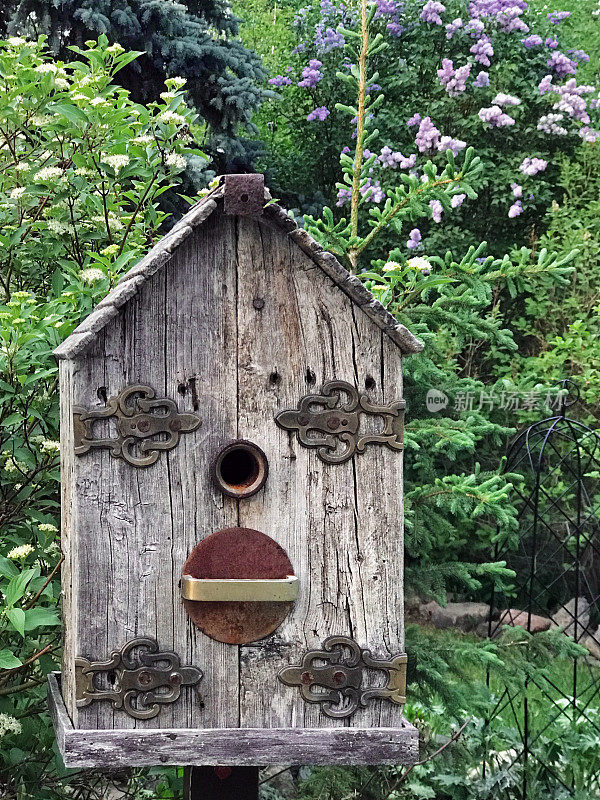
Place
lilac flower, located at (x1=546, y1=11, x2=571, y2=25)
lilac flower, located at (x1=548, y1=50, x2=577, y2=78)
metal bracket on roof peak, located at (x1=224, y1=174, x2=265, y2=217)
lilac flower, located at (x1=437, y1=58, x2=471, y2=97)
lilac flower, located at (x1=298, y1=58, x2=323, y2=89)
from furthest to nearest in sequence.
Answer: lilac flower, located at (x1=546, y1=11, x2=571, y2=25) < lilac flower, located at (x1=298, y1=58, x2=323, y2=89) < lilac flower, located at (x1=548, y1=50, x2=577, y2=78) < lilac flower, located at (x1=437, y1=58, x2=471, y2=97) < metal bracket on roof peak, located at (x1=224, y1=174, x2=265, y2=217)

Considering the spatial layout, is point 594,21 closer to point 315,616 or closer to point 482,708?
point 482,708

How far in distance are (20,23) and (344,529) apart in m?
5.71

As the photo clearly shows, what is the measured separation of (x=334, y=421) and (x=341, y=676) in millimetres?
507

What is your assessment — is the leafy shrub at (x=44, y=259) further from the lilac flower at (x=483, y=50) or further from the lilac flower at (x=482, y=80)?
the lilac flower at (x=483, y=50)

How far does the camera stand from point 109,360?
6.47ft

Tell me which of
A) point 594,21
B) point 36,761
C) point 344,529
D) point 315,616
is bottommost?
point 36,761

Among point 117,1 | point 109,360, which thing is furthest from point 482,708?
point 117,1

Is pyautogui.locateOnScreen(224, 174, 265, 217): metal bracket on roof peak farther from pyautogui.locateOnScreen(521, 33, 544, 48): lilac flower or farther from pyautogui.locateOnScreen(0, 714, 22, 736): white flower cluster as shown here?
pyautogui.locateOnScreen(521, 33, 544, 48): lilac flower

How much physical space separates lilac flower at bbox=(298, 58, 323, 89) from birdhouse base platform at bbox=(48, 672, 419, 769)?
7300mm

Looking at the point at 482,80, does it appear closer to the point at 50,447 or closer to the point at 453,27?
the point at 453,27

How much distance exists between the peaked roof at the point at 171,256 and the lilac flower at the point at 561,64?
22.7ft

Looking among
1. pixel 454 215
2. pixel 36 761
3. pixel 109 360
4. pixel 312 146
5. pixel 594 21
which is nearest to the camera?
pixel 109 360

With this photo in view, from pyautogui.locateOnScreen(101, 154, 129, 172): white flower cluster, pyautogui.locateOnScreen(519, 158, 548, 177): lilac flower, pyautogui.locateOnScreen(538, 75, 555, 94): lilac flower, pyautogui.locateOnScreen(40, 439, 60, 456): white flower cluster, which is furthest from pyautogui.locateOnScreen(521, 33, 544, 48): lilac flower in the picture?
pyautogui.locateOnScreen(40, 439, 60, 456): white flower cluster

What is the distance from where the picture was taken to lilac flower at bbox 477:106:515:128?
25.5 ft
